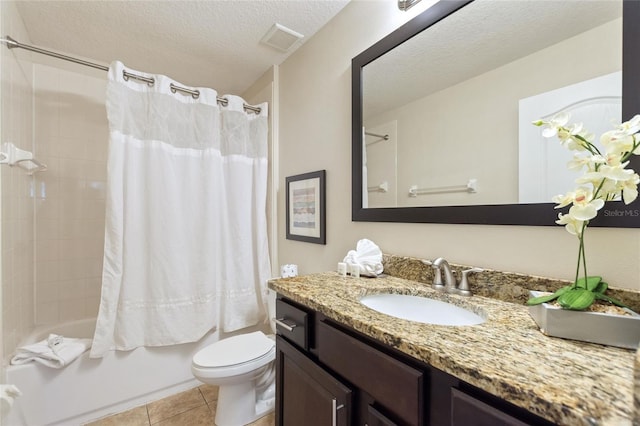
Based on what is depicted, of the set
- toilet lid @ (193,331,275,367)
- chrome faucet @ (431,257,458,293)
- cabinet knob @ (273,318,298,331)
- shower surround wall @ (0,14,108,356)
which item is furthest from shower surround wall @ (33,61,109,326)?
chrome faucet @ (431,257,458,293)

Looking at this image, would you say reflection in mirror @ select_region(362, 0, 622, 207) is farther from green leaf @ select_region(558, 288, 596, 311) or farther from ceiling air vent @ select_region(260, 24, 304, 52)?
ceiling air vent @ select_region(260, 24, 304, 52)

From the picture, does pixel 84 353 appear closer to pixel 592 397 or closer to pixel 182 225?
pixel 182 225

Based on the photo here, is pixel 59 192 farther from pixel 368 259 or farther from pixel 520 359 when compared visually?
pixel 520 359

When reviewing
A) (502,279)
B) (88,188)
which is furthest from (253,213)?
(502,279)

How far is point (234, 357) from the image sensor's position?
4.93 ft

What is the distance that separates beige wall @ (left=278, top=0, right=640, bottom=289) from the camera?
77 centimetres

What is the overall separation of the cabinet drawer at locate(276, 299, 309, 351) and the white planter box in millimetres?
681

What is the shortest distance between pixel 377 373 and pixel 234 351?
3.74ft

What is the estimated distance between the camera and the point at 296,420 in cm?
102

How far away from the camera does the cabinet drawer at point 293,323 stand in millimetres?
970

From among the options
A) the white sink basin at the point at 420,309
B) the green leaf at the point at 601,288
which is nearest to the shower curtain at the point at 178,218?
the white sink basin at the point at 420,309

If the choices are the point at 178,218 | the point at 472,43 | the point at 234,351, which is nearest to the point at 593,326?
the point at 472,43

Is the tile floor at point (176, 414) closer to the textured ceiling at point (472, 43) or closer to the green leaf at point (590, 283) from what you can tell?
the green leaf at point (590, 283)

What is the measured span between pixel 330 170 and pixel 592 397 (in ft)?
4.65
